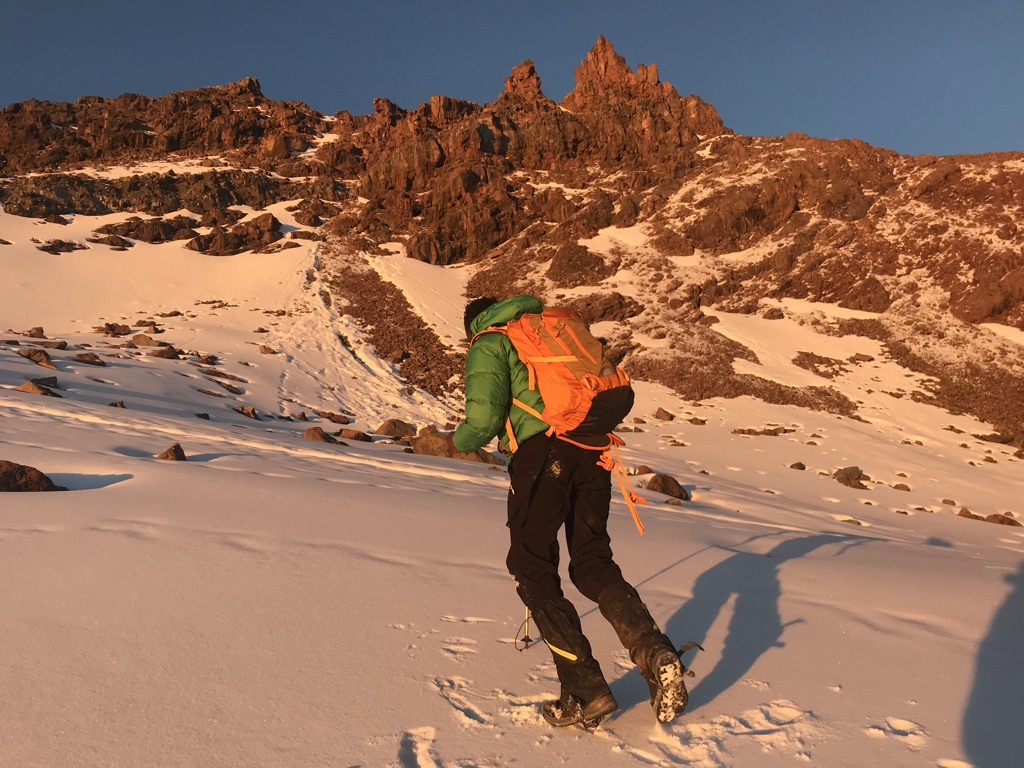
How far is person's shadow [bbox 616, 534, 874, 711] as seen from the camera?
2826 mm

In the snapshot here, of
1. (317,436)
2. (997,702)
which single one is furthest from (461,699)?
(317,436)

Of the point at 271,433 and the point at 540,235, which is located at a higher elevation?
the point at 540,235

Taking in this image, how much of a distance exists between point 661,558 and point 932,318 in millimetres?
25418

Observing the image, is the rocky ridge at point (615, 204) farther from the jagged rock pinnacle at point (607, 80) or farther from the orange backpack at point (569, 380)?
the orange backpack at point (569, 380)

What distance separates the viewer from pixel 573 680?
2.34m

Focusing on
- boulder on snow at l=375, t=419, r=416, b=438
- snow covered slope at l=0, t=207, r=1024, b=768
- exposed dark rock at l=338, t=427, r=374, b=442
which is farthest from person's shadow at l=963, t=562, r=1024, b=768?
boulder on snow at l=375, t=419, r=416, b=438

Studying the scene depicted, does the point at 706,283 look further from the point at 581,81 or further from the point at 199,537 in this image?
the point at 581,81

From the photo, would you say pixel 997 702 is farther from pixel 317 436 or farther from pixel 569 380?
pixel 317 436

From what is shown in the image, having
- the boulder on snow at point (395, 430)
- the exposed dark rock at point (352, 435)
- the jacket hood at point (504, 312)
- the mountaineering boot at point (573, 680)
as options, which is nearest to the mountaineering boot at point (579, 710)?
the mountaineering boot at point (573, 680)

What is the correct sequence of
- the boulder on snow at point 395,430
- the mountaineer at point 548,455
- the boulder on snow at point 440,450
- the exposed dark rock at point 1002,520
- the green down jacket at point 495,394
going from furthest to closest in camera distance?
the boulder on snow at point 395,430
the exposed dark rock at point 1002,520
the boulder on snow at point 440,450
the green down jacket at point 495,394
the mountaineer at point 548,455

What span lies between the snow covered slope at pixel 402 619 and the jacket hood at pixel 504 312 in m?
1.42

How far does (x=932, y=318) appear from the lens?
982 inches

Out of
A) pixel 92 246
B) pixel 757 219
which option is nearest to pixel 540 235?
pixel 757 219

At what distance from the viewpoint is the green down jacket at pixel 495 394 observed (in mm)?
2709
